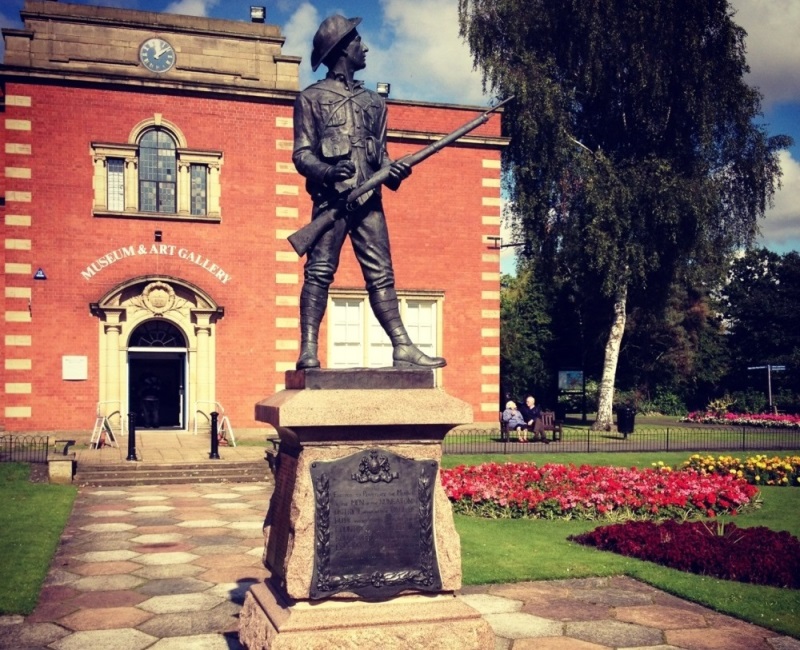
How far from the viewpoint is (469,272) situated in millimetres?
23609

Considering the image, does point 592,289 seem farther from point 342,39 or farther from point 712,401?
point 342,39

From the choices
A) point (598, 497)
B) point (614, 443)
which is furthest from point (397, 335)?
point (614, 443)

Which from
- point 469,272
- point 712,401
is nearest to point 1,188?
point 469,272

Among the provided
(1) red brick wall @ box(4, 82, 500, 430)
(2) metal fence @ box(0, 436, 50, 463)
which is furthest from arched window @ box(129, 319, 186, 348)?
(2) metal fence @ box(0, 436, 50, 463)

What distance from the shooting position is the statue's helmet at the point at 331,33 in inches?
228

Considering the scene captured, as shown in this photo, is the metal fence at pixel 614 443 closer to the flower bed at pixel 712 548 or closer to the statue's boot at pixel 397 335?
the flower bed at pixel 712 548

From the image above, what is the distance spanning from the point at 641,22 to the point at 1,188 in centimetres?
1886

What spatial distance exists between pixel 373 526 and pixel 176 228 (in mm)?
17648

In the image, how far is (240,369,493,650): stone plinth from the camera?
16.1ft

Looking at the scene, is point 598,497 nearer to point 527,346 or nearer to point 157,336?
point 157,336

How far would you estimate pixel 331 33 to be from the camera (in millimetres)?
5805

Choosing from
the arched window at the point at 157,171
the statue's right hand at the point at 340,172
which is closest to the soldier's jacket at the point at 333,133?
the statue's right hand at the point at 340,172

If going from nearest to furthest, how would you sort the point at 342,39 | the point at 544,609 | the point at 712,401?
the point at 342,39, the point at 544,609, the point at 712,401

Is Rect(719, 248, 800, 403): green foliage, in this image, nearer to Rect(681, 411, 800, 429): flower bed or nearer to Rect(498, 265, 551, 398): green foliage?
Rect(681, 411, 800, 429): flower bed
